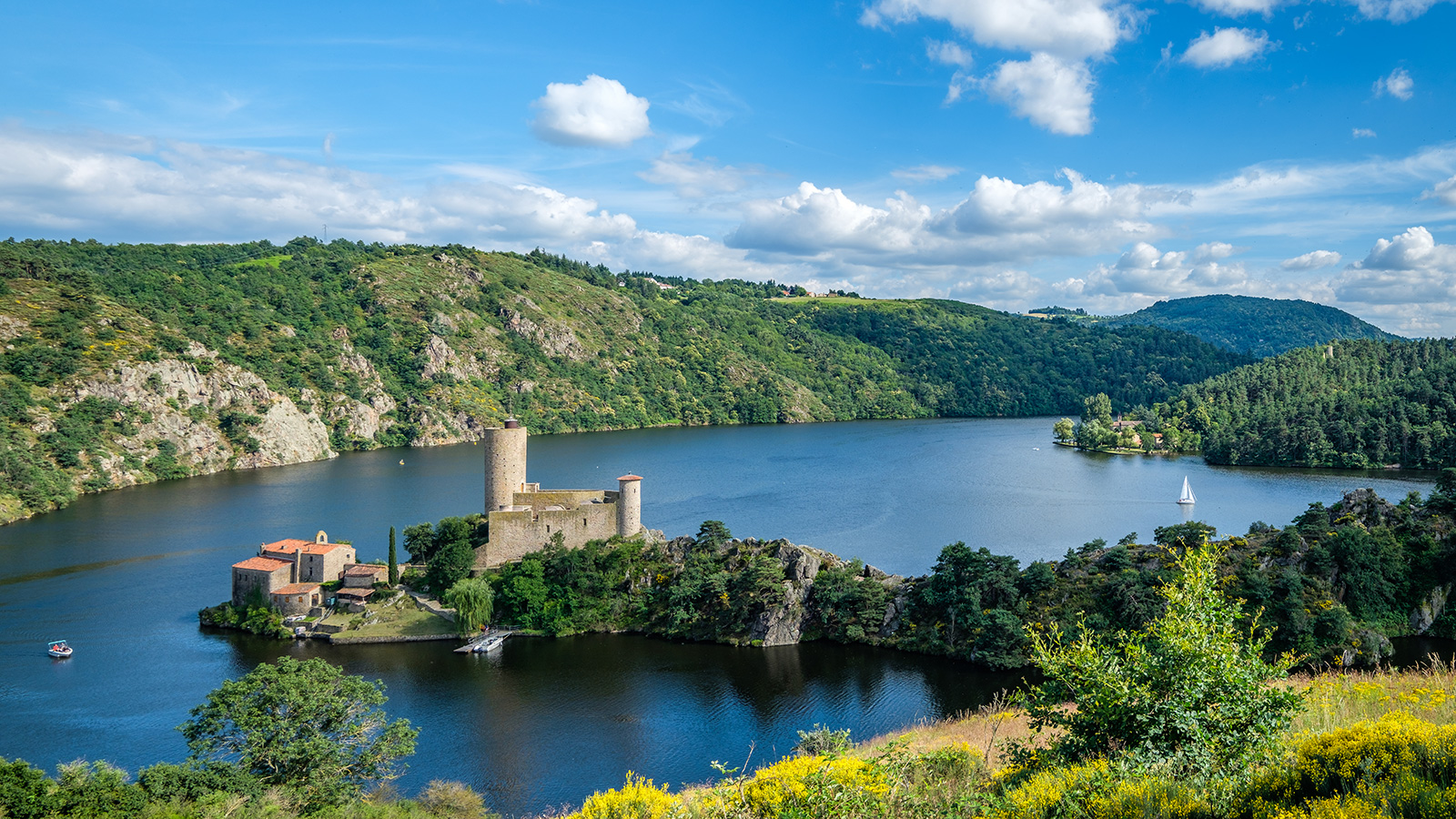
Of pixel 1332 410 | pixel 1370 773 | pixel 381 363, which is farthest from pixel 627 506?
pixel 381 363

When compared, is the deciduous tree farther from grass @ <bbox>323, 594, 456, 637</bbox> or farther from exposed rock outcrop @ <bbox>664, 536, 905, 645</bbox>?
exposed rock outcrop @ <bbox>664, 536, 905, 645</bbox>

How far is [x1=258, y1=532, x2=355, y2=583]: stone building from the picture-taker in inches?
1725

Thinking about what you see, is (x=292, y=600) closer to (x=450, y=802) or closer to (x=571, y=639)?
(x=571, y=639)

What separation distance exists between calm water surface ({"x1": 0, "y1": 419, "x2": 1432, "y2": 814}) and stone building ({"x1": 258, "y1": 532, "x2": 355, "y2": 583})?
4573mm

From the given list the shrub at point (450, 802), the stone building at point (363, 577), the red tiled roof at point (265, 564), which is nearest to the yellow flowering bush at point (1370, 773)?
the shrub at point (450, 802)

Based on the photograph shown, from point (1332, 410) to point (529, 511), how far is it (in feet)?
332

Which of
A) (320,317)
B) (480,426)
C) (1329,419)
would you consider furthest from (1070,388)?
(320,317)

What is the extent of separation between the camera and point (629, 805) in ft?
42.9

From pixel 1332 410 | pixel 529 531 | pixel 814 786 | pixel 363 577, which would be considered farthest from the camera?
pixel 1332 410

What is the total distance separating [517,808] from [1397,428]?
347ft

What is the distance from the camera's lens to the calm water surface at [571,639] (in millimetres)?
29438

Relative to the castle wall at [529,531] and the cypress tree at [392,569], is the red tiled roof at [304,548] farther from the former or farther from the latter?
the castle wall at [529,531]

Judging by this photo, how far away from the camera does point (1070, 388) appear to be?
183m

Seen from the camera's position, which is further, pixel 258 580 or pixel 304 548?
pixel 304 548
